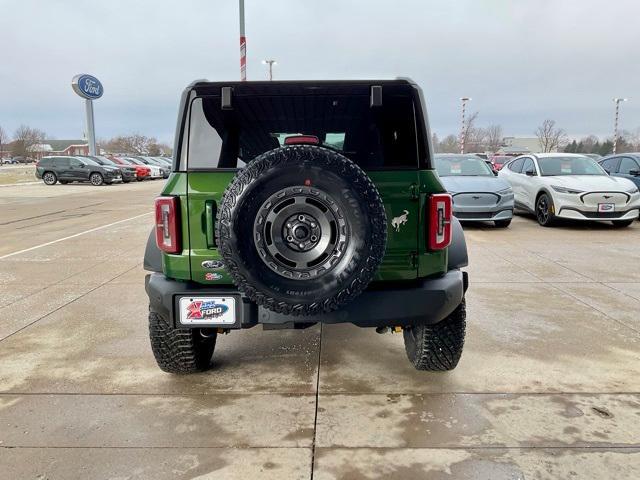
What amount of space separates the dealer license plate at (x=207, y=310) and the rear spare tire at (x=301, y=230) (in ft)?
0.93

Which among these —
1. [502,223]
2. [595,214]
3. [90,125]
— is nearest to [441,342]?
[502,223]

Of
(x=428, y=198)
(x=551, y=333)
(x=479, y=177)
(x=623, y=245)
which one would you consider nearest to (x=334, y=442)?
(x=428, y=198)

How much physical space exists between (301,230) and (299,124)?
90cm

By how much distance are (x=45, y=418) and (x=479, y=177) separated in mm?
9476

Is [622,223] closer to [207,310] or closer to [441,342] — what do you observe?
[441,342]

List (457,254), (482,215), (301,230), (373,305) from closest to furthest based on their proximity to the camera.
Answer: (301,230) → (373,305) → (457,254) → (482,215)

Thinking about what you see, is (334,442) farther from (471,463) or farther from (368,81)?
(368,81)

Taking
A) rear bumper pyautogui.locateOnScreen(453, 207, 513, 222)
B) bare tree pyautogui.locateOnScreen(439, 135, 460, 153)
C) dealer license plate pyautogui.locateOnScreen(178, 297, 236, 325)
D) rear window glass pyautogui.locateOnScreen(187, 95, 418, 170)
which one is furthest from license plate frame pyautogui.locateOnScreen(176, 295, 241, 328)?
bare tree pyautogui.locateOnScreen(439, 135, 460, 153)

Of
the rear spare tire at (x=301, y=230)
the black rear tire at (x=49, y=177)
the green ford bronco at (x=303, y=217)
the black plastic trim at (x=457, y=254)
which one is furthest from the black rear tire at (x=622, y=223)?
the black rear tire at (x=49, y=177)

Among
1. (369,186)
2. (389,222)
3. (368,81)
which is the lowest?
(389,222)

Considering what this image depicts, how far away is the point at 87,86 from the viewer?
108ft

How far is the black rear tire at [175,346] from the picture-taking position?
3379 mm

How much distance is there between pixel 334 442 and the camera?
2.75 m

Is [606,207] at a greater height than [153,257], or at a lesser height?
lesser
